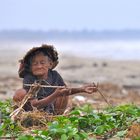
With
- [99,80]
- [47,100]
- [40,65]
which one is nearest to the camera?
[47,100]

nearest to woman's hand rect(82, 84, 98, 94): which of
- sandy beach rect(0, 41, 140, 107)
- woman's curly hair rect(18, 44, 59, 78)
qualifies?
woman's curly hair rect(18, 44, 59, 78)

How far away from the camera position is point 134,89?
1617 cm

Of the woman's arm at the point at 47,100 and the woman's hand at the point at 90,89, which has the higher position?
the woman's hand at the point at 90,89

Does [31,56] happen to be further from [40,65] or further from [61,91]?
[61,91]

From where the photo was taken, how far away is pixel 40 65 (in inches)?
296

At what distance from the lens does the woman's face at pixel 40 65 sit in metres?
7.52

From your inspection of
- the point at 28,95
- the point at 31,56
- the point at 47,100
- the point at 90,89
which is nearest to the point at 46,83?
the point at 31,56

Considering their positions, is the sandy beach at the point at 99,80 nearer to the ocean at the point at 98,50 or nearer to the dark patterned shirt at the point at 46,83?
the dark patterned shirt at the point at 46,83

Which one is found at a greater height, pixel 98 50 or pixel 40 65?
pixel 40 65

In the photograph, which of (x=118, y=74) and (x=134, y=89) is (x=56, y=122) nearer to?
(x=134, y=89)

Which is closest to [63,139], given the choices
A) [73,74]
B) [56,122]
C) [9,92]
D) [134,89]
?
[56,122]

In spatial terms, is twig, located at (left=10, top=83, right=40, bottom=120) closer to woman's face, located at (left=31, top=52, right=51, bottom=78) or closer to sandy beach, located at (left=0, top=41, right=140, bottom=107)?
woman's face, located at (left=31, top=52, right=51, bottom=78)

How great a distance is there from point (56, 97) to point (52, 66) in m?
0.87

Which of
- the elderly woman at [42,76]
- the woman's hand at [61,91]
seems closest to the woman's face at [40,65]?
the elderly woman at [42,76]
